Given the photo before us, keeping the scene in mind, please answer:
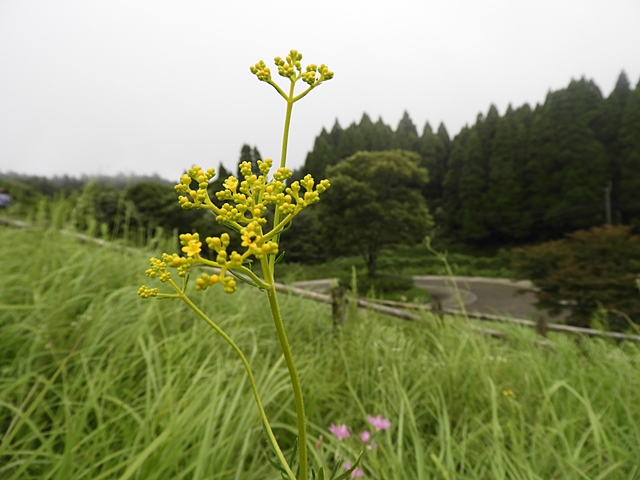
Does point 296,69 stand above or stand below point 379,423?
above

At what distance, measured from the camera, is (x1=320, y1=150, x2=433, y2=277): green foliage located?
70.5 feet

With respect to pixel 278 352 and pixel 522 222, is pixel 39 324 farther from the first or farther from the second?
pixel 522 222

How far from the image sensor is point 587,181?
26.4 m

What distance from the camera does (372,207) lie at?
21.0m

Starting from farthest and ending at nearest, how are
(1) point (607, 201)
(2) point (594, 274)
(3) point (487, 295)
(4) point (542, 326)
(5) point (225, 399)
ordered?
(1) point (607, 201), (3) point (487, 295), (2) point (594, 274), (4) point (542, 326), (5) point (225, 399)

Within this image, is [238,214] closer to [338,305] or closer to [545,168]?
[338,305]

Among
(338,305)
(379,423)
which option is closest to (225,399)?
(379,423)

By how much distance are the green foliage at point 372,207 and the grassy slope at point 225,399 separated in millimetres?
18510

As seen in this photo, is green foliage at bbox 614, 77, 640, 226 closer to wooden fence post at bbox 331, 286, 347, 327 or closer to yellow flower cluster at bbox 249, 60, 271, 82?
wooden fence post at bbox 331, 286, 347, 327

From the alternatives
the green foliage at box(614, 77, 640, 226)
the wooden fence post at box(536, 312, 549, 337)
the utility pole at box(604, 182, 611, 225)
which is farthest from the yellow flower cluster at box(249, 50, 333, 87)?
the green foliage at box(614, 77, 640, 226)

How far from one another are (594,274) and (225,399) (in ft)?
38.2

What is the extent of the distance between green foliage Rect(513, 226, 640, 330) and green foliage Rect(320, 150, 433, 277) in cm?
1046

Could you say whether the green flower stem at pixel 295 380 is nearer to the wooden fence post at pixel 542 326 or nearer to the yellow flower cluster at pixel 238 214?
the yellow flower cluster at pixel 238 214

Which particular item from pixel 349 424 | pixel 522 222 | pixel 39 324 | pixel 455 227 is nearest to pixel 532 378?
pixel 349 424
